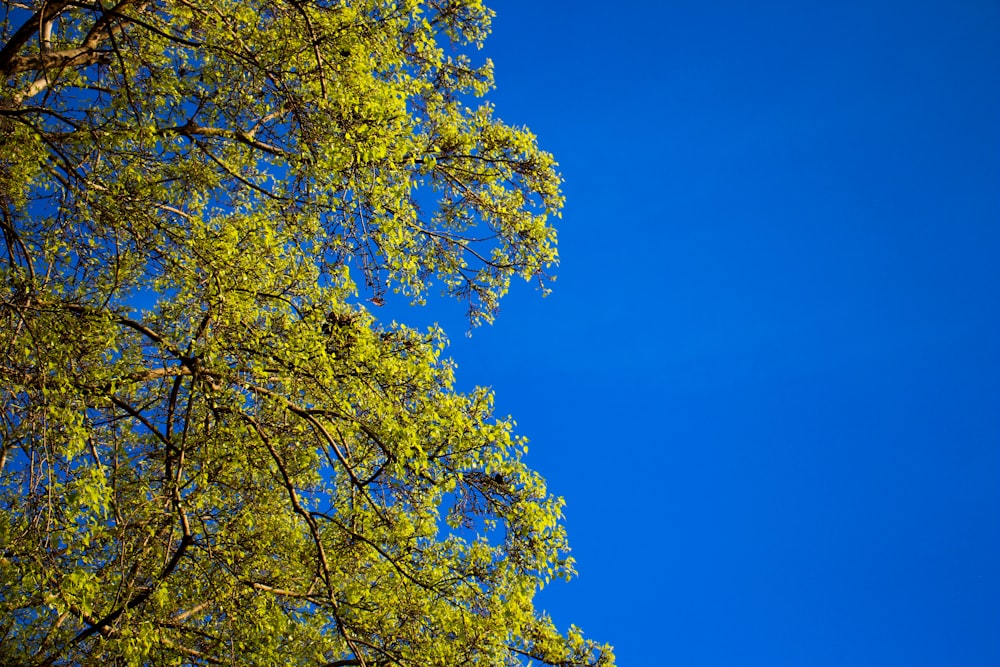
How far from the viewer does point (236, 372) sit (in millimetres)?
7871

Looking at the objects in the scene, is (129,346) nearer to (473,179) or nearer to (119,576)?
(119,576)

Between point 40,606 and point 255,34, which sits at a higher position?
point 255,34

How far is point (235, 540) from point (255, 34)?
553cm

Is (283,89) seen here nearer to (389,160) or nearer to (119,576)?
(389,160)

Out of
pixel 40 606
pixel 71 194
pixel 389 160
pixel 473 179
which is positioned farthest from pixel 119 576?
pixel 473 179

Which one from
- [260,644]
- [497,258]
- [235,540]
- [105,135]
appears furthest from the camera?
→ [497,258]

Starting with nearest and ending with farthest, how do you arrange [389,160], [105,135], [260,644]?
[105,135] → [389,160] → [260,644]

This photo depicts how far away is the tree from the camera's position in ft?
24.2

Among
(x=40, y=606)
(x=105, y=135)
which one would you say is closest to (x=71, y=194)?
(x=105, y=135)

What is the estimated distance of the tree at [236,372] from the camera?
7.36m

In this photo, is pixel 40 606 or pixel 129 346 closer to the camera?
pixel 40 606

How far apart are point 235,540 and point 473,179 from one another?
5281mm

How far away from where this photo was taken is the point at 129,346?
350 inches

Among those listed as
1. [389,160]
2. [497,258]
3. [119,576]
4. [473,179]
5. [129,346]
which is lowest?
[119,576]
